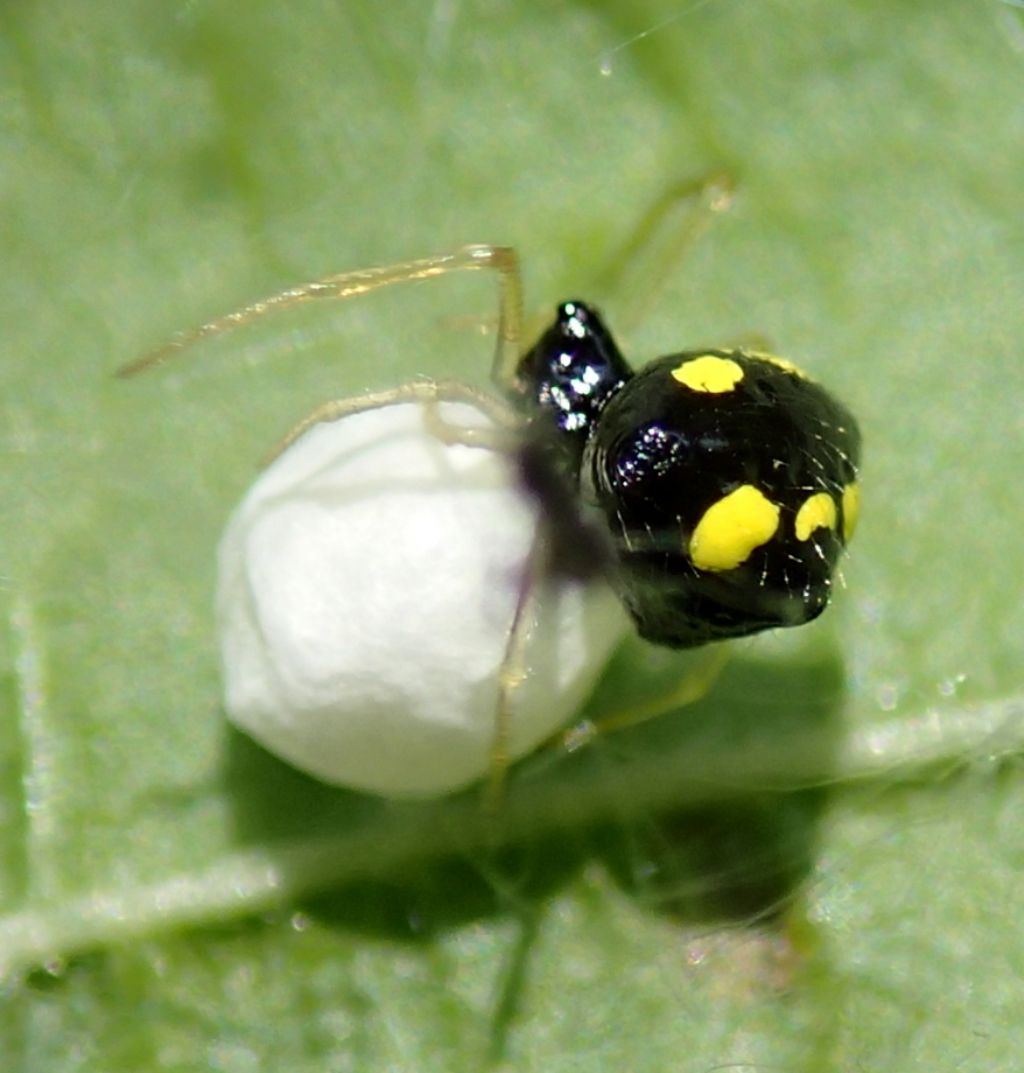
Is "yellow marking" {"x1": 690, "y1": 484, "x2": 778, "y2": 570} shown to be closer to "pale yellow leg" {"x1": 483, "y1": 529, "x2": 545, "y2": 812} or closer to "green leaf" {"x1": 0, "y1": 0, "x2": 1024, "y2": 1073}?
"pale yellow leg" {"x1": 483, "y1": 529, "x2": 545, "y2": 812}

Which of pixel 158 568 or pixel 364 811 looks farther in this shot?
pixel 158 568

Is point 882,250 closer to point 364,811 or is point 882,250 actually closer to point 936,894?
point 936,894

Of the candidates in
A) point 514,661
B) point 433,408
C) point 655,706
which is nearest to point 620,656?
point 655,706

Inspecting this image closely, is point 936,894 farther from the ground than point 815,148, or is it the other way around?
point 815,148

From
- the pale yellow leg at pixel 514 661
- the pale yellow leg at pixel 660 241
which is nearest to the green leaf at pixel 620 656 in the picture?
the pale yellow leg at pixel 660 241

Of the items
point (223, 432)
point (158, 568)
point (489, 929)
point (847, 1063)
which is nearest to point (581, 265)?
point (223, 432)

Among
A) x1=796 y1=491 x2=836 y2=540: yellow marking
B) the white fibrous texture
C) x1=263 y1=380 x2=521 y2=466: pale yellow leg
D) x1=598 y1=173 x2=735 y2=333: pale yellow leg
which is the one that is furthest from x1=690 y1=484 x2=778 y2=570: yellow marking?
x1=598 y1=173 x2=735 y2=333: pale yellow leg

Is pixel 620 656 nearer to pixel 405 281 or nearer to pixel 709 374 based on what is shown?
pixel 709 374
